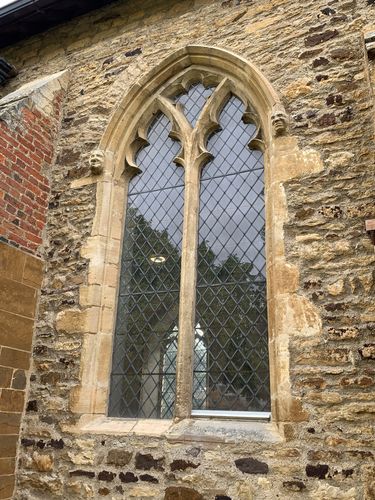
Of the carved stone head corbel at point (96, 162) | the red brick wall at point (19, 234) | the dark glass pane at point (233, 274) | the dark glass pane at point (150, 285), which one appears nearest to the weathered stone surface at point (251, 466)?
the dark glass pane at point (233, 274)

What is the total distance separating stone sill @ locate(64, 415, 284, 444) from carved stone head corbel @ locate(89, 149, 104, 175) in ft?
7.85

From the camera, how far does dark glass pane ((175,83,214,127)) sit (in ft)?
15.6

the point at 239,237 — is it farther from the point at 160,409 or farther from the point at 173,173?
the point at 160,409

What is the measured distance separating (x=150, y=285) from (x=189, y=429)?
1.38m

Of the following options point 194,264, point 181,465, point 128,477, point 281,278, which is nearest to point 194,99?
point 194,264

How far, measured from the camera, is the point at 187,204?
4.26 metres

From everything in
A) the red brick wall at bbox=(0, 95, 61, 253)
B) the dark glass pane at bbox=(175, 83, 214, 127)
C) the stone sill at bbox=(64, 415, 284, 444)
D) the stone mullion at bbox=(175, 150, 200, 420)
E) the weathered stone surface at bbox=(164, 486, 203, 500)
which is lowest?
the weathered stone surface at bbox=(164, 486, 203, 500)

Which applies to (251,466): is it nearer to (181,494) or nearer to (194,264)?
(181,494)

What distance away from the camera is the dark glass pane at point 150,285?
3.96 m

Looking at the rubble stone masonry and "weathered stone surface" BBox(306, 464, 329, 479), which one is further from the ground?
the rubble stone masonry

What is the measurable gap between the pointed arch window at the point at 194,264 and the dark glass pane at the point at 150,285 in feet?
0.03

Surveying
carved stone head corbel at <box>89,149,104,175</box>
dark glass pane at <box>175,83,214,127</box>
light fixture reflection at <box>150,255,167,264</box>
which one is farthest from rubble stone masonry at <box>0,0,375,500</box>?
light fixture reflection at <box>150,255,167,264</box>

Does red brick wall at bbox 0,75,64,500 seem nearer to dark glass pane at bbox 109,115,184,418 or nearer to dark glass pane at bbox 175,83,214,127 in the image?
dark glass pane at bbox 109,115,184,418

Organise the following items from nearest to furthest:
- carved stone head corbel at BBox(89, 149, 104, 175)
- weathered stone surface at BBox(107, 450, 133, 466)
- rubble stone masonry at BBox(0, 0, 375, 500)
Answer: rubble stone masonry at BBox(0, 0, 375, 500), weathered stone surface at BBox(107, 450, 133, 466), carved stone head corbel at BBox(89, 149, 104, 175)
